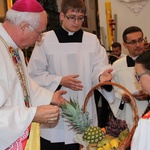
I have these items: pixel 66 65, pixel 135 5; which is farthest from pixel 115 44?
pixel 66 65

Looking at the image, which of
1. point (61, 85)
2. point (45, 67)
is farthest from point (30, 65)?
point (61, 85)

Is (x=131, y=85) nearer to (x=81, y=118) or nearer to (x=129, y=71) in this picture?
(x=129, y=71)

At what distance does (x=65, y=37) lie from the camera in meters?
3.11

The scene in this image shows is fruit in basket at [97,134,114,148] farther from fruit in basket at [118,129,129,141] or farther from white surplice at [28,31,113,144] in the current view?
white surplice at [28,31,113,144]

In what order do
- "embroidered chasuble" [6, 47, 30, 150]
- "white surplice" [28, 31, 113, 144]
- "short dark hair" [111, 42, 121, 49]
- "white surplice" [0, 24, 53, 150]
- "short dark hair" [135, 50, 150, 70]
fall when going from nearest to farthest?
"white surplice" [0, 24, 53, 150] < "short dark hair" [135, 50, 150, 70] < "embroidered chasuble" [6, 47, 30, 150] < "white surplice" [28, 31, 113, 144] < "short dark hair" [111, 42, 121, 49]

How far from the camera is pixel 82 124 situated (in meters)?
2.21

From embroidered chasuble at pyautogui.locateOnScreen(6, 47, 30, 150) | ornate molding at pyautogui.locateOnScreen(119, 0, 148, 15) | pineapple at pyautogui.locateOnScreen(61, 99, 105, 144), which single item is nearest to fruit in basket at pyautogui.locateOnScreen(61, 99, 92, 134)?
pineapple at pyautogui.locateOnScreen(61, 99, 105, 144)

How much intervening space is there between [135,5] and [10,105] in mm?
3578

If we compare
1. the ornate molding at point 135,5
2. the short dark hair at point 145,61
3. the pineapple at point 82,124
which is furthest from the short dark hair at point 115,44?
the short dark hair at point 145,61

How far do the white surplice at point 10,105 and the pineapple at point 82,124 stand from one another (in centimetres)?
32

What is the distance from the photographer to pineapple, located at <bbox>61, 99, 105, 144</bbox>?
2096mm

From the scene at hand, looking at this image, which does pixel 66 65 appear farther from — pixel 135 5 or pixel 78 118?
pixel 135 5

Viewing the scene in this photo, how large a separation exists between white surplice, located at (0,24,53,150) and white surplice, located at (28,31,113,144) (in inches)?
32.7

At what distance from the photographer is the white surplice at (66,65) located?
2.98m
